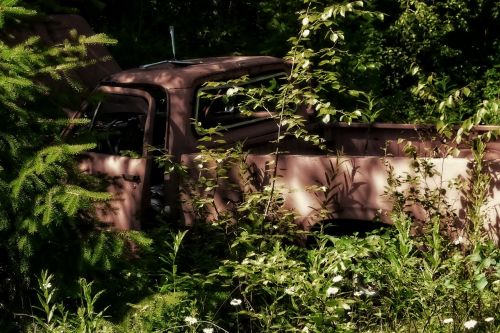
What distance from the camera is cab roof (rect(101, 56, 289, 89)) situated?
6586 mm

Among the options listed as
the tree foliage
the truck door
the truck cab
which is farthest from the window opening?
the tree foliage

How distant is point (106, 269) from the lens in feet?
17.3

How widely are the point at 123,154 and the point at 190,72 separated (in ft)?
3.16

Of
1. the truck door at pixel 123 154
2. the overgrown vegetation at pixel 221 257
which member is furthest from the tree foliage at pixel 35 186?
the truck door at pixel 123 154

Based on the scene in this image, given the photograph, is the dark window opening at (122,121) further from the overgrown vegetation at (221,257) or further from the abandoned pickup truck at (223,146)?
the overgrown vegetation at (221,257)

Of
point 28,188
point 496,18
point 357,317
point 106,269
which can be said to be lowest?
point 357,317

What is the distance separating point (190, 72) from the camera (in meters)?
6.67

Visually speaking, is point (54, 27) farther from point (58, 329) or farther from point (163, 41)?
point (163, 41)

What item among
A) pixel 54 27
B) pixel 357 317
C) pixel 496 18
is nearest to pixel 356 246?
pixel 357 317

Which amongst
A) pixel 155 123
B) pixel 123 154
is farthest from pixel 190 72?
pixel 123 154

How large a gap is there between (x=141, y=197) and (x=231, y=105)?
131 centimetres

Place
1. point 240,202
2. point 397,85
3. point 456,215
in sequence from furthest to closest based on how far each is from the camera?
point 397,85
point 240,202
point 456,215

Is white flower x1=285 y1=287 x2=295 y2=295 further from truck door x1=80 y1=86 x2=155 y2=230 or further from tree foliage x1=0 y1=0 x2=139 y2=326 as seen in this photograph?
truck door x1=80 y1=86 x2=155 y2=230

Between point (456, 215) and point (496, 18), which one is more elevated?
point (496, 18)
